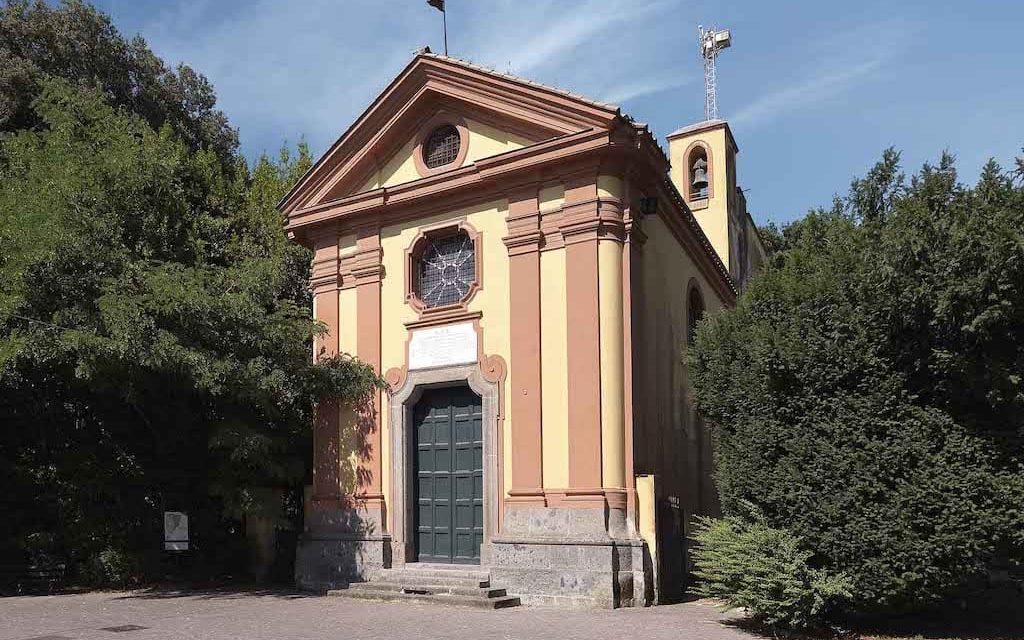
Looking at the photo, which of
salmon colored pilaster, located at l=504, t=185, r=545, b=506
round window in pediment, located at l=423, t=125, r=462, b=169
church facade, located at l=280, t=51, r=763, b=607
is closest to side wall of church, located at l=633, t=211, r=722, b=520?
church facade, located at l=280, t=51, r=763, b=607

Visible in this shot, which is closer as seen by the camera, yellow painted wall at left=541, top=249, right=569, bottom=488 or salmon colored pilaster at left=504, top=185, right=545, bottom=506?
yellow painted wall at left=541, top=249, right=569, bottom=488

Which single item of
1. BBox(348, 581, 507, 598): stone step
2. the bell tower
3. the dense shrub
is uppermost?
the bell tower

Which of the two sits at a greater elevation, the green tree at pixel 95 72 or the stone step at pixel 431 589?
the green tree at pixel 95 72

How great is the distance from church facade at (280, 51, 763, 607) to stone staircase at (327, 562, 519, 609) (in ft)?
0.63

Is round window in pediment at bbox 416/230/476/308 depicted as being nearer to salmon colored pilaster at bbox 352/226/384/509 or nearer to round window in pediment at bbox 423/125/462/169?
salmon colored pilaster at bbox 352/226/384/509

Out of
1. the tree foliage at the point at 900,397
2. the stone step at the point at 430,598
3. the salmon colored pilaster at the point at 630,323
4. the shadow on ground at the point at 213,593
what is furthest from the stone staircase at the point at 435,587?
the tree foliage at the point at 900,397

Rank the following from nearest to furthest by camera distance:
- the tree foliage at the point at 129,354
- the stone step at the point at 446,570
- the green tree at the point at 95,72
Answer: the tree foliage at the point at 129,354
the stone step at the point at 446,570
the green tree at the point at 95,72

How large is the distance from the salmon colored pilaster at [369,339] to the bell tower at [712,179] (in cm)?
938

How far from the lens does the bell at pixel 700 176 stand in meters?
21.7

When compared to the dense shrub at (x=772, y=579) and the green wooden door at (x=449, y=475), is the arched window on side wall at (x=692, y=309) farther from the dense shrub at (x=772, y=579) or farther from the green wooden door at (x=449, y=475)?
the dense shrub at (x=772, y=579)

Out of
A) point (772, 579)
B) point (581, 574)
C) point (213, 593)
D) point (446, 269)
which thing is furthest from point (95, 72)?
point (772, 579)

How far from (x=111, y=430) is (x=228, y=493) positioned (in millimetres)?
2890

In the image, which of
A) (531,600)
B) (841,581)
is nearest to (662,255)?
(531,600)

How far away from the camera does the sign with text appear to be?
13195mm
